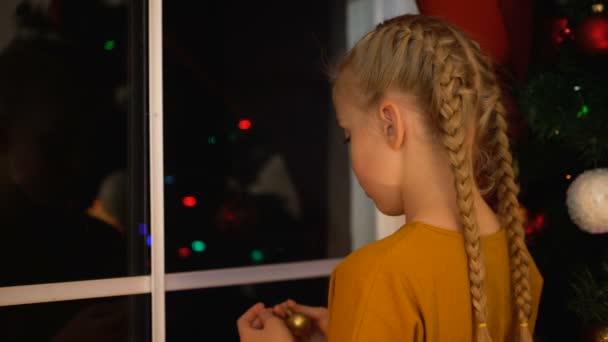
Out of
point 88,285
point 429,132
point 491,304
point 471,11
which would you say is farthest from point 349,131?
point 88,285

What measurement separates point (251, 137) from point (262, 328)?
0.68m

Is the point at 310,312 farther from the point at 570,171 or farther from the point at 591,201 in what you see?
the point at 570,171

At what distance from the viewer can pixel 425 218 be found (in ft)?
2.62

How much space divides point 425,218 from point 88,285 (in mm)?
832

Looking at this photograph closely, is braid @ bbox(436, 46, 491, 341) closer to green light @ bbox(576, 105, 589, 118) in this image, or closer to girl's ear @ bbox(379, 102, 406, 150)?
girl's ear @ bbox(379, 102, 406, 150)

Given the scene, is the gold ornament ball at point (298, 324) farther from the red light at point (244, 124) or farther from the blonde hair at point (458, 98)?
the red light at point (244, 124)

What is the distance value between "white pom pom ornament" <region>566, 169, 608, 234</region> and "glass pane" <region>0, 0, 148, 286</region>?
0.93 meters

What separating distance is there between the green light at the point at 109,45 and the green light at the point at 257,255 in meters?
0.62

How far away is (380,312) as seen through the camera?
73 centimetres

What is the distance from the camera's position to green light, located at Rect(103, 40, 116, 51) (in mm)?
1351

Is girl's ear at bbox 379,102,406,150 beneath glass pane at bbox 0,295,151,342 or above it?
above

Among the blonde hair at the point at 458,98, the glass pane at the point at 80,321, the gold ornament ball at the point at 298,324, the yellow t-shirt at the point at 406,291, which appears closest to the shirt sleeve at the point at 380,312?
the yellow t-shirt at the point at 406,291

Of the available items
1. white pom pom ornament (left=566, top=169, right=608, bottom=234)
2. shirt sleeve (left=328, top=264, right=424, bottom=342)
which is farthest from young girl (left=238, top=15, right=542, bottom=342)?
white pom pom ornament (left=566, top=169, right=608, bottom=234)

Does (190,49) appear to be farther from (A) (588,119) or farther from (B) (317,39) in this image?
(A) (588,119)
